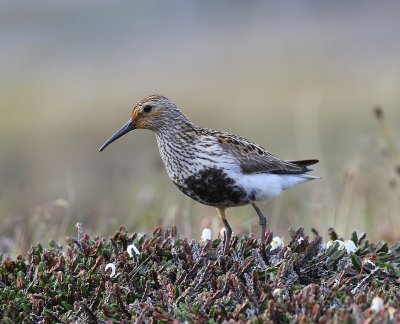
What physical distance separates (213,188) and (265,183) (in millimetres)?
501

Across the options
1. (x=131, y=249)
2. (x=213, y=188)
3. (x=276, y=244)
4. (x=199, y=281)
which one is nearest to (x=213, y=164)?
(x=213, y=188)

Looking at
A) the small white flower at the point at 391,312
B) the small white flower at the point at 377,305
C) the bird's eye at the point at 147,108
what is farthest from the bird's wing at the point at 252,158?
the small white flower at the point at 391,312

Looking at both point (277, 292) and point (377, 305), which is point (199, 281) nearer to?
point (277, 292)

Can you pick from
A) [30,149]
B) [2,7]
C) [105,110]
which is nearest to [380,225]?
[30,149]

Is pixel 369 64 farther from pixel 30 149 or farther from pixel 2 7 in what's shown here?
pixel 2 7

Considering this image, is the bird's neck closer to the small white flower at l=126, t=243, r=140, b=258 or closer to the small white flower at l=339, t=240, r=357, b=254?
the small white flower at l=126, t=243, r=140, b=258

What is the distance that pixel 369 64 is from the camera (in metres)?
22.3

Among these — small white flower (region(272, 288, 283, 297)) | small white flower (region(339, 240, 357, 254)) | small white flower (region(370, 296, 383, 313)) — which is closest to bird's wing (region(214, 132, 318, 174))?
small white flower (region(339, 240, 357, 254))

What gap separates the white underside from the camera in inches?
247

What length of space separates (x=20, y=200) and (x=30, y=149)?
677cm

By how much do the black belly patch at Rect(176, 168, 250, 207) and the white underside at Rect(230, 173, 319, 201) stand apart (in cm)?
7

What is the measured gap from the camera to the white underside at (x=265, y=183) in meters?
6.26

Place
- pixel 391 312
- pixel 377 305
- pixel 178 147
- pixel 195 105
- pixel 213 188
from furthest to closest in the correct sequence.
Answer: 1. pixel 195 105
2. pixel 178 147
3. pixel 213 188
4. pixel 377 305
5. pixel 391 312

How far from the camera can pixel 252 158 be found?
6.46 m
